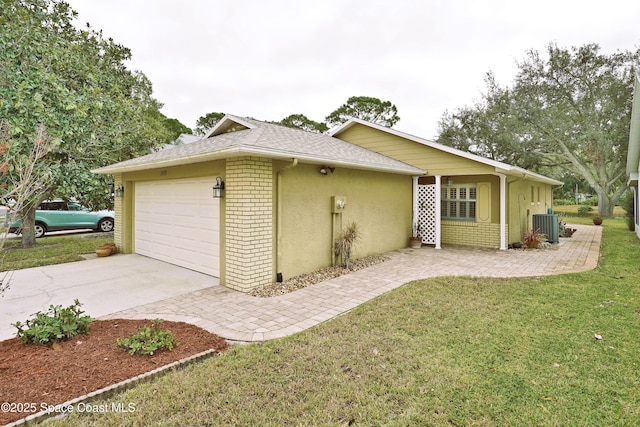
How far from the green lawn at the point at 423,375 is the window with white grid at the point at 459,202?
6.11m

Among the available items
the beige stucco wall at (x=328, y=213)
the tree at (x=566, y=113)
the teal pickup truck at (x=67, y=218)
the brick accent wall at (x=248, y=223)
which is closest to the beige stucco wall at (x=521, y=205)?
the beige stucco wall at (x=328, y=213)

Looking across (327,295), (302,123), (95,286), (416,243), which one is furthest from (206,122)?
(327,295)

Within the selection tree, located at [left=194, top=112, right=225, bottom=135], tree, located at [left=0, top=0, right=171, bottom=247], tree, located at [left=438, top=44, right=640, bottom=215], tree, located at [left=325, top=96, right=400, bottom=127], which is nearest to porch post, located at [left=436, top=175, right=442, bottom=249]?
tree, located at [left=0, top=0, right=171, bottom=247]

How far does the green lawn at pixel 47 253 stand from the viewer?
808 centimetres

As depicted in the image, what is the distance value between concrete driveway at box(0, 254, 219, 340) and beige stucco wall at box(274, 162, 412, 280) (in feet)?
5.84

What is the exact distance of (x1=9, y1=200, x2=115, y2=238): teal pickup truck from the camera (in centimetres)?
1404

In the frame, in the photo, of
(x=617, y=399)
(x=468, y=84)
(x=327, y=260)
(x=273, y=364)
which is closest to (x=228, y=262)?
(x=327, y=260)

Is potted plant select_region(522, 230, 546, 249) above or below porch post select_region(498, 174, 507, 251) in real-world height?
below

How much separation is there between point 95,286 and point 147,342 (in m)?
3.57

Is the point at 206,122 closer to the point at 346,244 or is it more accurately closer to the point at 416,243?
the point at 416,243

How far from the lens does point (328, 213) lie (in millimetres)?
7348

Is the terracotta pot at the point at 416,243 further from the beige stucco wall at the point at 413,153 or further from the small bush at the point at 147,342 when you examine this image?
the small bush at the point at 147,342

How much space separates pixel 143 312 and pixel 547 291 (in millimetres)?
6625

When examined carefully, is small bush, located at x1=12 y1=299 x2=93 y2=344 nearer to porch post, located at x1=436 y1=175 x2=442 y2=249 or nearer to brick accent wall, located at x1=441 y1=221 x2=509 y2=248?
porch post, located at x1=436 y1=175 x2=442 y2=249
